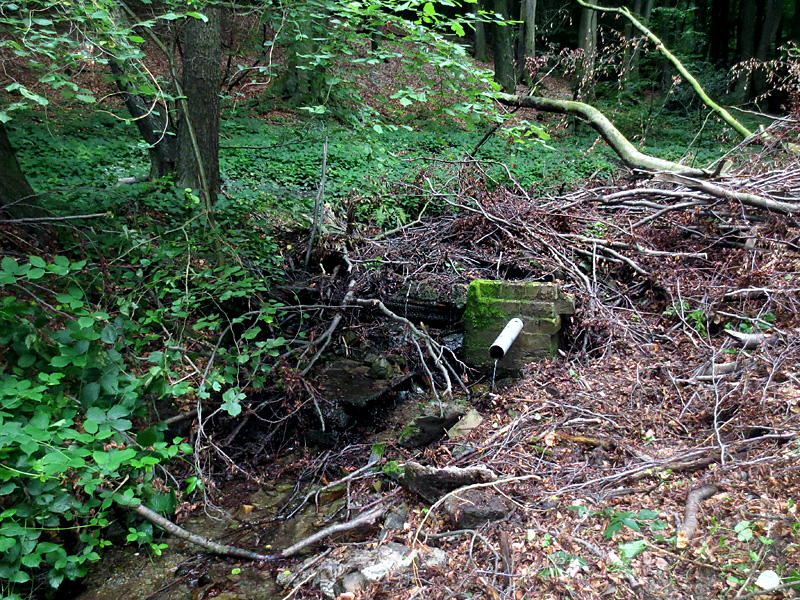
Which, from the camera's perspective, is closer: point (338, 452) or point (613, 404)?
point (613, 404)

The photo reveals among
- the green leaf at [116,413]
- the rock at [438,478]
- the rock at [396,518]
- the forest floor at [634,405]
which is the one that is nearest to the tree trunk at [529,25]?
the forest floor at [634,405]

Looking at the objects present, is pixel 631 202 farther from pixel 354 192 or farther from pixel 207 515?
pixel 207 515

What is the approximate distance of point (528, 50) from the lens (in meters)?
13.9

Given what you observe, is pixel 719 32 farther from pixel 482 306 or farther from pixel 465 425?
pixel 465 425

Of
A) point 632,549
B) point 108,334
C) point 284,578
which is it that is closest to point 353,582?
point 284,578

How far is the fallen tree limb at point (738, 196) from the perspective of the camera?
4777 millimetres

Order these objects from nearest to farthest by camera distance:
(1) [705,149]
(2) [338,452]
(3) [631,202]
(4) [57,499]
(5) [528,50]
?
(4) [57,499], (2) [338,452], (3) [631,202], (1) [705,149], (5) [528,50]

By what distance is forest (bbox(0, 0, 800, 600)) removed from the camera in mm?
2611

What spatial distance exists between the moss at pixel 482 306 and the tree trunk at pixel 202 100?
2.92 m

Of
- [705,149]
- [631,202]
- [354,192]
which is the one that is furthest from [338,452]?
[705,149]

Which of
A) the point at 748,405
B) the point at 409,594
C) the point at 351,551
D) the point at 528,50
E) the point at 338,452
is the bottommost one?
the point at 338,452

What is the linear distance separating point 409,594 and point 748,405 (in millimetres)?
2284

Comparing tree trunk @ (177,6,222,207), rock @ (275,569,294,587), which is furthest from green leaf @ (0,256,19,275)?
rock @ (275,569,294,587)

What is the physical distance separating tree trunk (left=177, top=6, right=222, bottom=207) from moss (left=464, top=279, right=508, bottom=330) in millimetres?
2917
